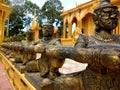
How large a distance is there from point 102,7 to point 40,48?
0.67m

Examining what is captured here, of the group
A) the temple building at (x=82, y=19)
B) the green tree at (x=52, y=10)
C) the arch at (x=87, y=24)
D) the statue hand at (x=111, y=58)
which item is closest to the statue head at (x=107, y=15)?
the statue hand at (x=111, y=58)

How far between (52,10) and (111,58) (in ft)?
127

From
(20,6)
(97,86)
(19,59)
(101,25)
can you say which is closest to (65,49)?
(97,86)

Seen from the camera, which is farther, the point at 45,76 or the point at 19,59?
the point at 19,59

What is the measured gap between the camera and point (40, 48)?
6.45ft

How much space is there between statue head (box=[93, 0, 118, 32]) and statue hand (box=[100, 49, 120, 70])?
0.80 m

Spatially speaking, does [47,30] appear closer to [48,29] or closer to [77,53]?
[48,29]

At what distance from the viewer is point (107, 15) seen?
176cm

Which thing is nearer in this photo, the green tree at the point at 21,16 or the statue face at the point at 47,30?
the statue face at the point at 47,30

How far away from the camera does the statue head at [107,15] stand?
1.75 metres

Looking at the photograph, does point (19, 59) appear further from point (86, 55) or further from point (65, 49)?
point (86, 55)

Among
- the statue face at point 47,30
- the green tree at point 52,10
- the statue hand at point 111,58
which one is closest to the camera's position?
the statue hand at point 111,58

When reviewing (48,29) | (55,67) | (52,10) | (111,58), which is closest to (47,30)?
(48,29)

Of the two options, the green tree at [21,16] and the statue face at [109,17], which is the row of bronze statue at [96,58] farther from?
the green tree at [21,16]
